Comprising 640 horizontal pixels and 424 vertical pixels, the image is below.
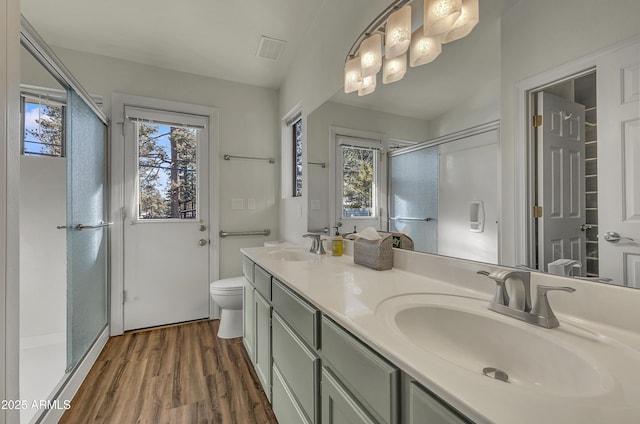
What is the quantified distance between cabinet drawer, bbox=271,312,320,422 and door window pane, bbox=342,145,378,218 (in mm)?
746

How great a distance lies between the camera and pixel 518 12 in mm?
851

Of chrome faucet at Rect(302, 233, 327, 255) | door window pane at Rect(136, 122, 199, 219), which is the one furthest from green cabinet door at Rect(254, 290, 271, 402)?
door window pane at Rect(136, 122, 199, 219)

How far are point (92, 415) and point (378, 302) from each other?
5.68 feet

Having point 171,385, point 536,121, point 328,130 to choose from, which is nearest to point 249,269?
point 171,385

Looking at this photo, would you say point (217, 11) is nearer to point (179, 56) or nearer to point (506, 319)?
point (179, 56)

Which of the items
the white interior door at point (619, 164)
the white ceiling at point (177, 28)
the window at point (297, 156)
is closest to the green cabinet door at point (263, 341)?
the window at point (297, 156)

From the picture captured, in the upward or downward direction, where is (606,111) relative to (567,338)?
upward

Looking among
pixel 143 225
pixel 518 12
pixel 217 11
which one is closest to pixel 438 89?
pixel 518 12

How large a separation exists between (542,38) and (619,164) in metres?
0.42

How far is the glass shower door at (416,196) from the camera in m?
1.20

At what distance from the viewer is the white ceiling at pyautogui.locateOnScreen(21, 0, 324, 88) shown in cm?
189

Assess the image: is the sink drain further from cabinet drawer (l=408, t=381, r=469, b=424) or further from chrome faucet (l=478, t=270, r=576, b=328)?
cabinet drawer (l=408, t=381, r=469, b=424)

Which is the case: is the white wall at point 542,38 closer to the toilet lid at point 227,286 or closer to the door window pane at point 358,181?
the door window pane at point 358,181

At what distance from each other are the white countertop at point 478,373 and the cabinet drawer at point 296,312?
50 mm
